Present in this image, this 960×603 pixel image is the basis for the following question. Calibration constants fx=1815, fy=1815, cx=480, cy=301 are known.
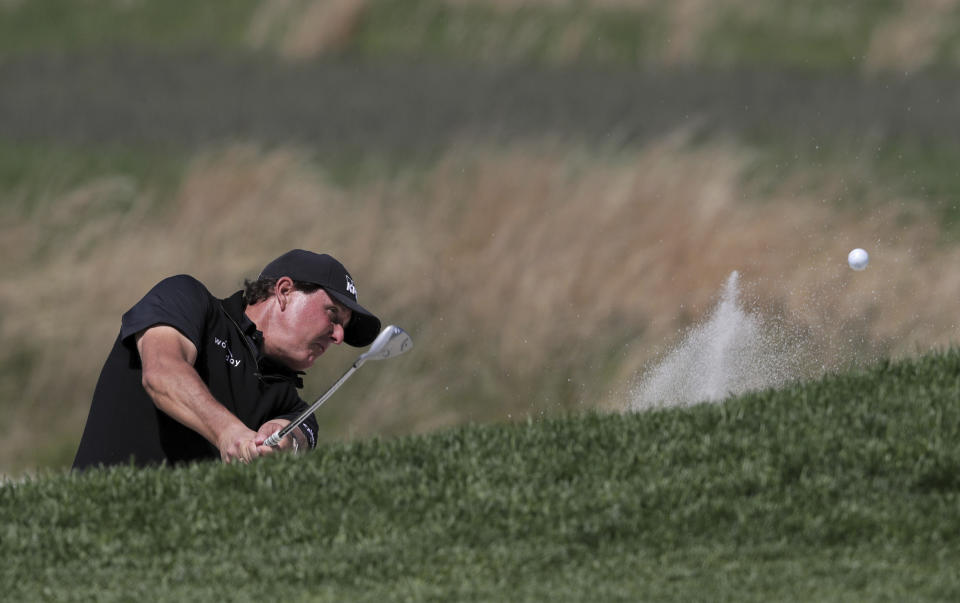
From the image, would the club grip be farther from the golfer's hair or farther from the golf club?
the golfer's hair

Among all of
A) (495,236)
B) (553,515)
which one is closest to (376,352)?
(553,515)

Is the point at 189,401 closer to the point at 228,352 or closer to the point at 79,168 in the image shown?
the point at 228,352

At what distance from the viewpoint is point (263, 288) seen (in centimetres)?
743

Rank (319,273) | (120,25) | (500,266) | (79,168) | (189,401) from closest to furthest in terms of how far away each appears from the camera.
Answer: (189,401)
(319,273)
(500,266)
(79,168)
(120,25)

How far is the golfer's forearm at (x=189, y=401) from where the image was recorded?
6.58 metres

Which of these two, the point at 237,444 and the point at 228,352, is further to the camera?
the point at 228,352

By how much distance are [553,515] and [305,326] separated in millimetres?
1841

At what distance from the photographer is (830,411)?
6605 millimetres

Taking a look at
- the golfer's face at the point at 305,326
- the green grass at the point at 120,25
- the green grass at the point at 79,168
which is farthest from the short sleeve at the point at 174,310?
the green grass at the point at 120,25

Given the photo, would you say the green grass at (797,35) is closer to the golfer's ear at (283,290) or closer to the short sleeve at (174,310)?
the golfer's ear at (283,290)

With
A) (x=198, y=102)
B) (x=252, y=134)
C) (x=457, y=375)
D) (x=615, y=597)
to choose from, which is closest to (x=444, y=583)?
(x=615, y=597)

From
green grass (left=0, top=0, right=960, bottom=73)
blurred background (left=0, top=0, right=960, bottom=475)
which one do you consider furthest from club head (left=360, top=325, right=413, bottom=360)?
green grass (left=0, top=0, right=960, bottom=73)

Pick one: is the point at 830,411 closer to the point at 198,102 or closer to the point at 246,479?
the point at 246,479

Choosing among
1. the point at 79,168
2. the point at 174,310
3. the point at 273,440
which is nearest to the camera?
the point at 273,440
